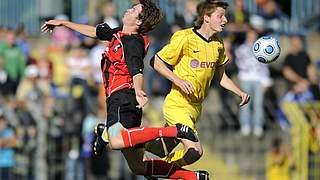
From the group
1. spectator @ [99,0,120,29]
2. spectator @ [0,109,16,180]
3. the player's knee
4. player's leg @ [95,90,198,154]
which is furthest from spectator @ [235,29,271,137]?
player's leg @ [95,90,198,154]

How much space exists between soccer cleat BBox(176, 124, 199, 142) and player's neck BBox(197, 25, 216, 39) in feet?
3.83

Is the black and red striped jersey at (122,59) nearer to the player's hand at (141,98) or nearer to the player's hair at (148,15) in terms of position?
the player's hair at (148,15)

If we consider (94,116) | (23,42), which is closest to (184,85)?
(94,116)

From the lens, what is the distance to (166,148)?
40.4 feet

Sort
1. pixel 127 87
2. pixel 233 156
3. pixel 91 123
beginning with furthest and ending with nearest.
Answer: pixel 233 156, pixel 91 123, pixel 127 87

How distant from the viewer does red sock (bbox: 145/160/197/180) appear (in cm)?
1198

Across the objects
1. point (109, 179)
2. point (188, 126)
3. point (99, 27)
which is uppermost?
point (99, 27)

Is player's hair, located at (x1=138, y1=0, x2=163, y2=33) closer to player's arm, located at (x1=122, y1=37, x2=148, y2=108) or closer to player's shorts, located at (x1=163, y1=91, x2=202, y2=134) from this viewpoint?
player's arm, located at (x1=122, y1=37, x2=148, y2=108)

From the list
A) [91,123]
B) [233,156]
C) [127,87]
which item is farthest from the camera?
[233,156]

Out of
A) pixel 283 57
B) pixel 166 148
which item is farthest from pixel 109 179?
pixel 166 148

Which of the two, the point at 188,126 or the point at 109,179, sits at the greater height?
the point at 188,126

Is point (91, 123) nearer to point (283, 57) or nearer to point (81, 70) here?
point (81, 70)

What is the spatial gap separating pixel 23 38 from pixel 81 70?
1.71 m

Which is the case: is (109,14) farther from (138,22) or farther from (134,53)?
(134,53)
